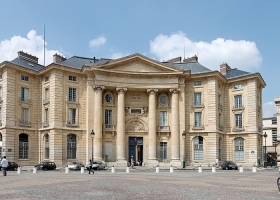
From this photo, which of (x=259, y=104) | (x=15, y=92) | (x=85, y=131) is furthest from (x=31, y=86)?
(x=259, y=104)

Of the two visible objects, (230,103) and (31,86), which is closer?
(31,86)

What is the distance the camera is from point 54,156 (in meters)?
44.3

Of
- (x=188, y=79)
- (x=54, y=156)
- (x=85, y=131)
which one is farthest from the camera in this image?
(x=188, y=79)

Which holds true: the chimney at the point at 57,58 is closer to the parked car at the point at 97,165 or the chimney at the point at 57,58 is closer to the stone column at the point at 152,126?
the stone column at the point at 152,126

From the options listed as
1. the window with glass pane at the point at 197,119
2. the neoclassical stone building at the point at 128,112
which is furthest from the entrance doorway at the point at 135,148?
the window with glass pane at the point at 197,119

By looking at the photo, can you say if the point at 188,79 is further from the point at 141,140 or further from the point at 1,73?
the point at 1,73

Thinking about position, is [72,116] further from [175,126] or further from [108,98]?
[175,126]

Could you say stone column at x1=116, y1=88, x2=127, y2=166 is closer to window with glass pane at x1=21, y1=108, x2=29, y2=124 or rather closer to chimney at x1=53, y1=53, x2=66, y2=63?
chimney at x1=53, y1=53, x2=66, y2=63

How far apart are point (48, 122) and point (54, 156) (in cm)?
472

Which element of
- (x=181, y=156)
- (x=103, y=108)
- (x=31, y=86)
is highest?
(x=31, y=86)

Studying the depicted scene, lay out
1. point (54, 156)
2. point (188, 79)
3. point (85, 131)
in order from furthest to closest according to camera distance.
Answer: point (188, 79)
point (85, 131)
point (54, 156)

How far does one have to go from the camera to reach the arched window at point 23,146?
45.2 meters

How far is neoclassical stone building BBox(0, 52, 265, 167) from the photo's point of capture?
150 ft

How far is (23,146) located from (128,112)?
14772 millimetres
